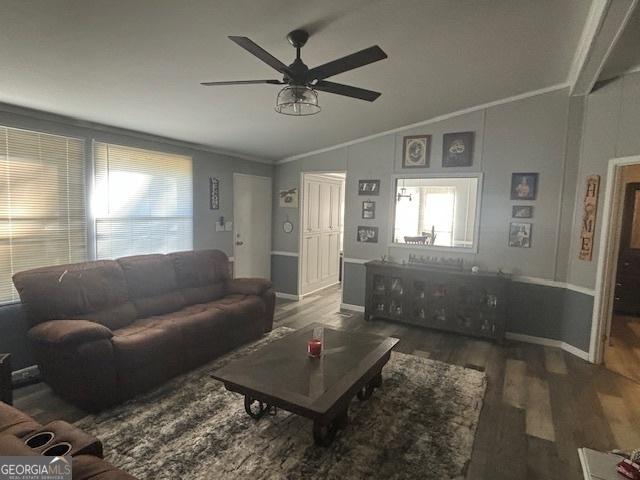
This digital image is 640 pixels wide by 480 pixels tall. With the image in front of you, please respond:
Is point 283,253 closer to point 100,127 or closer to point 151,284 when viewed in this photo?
point 151,284

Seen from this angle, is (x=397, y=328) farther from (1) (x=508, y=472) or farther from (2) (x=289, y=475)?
(2) (x=289, y=475)

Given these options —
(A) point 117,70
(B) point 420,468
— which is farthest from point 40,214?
(B) point 420,468

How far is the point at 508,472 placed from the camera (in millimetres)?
2070

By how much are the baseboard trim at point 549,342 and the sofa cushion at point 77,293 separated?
4.25m

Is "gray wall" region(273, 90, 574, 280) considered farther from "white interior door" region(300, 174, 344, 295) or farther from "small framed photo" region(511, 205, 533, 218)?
"white interior door" region(300, 174, 344, 295)

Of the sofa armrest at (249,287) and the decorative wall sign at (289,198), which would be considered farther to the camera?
the decorative wall sign at (289,198)

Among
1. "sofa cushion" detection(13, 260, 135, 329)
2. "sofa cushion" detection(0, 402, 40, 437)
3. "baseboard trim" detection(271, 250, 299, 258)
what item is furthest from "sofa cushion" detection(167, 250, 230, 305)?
"sofa cushion" detection(0, 402, 40, 437)

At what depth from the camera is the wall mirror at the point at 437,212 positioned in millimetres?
4500

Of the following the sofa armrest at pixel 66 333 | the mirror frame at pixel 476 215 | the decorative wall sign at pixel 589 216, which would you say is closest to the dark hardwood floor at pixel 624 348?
the decorative wall sign at pixel 589 216

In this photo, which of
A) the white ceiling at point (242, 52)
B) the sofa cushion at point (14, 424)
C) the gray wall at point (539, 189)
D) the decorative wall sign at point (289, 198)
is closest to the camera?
the sofa cushion at point (14, 424)

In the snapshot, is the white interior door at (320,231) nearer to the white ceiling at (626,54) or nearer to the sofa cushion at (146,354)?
the sofa cushion at (146,354)

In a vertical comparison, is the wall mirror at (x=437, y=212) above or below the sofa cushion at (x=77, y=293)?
above

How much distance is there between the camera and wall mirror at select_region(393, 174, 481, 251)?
4.50 metres

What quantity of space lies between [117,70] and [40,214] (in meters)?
1.68
